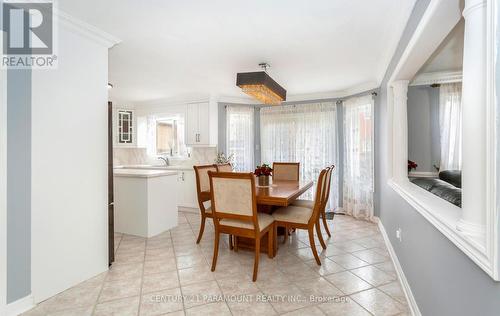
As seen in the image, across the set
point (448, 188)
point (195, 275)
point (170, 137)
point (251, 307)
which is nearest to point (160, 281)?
point (195, 275)

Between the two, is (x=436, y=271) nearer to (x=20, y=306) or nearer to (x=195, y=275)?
(x=195, y=275)

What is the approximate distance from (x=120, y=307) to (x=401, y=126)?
3148 mm

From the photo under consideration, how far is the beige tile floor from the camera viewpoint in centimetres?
191

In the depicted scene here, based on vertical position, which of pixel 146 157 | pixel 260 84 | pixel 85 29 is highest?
pixel 85 29

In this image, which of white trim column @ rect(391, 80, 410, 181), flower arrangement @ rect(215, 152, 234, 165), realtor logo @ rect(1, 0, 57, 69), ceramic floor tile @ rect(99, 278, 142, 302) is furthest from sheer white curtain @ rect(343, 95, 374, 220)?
realtor logo @ rect(1, 0, 57, 69)

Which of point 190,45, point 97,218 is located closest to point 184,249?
point 97,218

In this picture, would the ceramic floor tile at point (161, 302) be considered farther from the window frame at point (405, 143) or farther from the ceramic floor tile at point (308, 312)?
the window frame at point (405, 143)

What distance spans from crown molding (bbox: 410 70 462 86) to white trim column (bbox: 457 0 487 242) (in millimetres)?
3085

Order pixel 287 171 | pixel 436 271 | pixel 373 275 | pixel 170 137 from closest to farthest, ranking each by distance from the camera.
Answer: pixel 436 271, pixel 373 275, pixel 287 171, pixel 170 137

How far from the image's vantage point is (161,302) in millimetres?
1991

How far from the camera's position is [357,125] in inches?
173

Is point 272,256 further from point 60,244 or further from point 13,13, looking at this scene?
point 13,13

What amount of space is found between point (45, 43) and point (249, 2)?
5.45 ft

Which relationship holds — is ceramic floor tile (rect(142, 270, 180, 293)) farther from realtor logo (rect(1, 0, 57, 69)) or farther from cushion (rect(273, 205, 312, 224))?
realtor logo (rect(1, 0, 57, 69))
